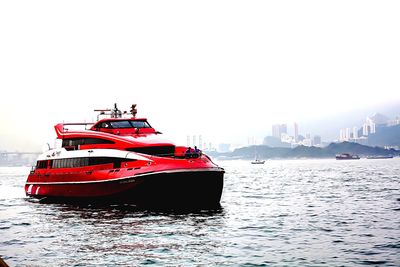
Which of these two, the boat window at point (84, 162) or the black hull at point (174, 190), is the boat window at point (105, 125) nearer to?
the boat window at point (84, 162)

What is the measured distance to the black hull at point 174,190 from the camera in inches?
1003

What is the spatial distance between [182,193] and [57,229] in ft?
22.8

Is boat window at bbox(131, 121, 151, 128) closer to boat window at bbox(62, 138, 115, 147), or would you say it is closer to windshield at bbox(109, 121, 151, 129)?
windshield at bbox(109, 121, 151, 129)

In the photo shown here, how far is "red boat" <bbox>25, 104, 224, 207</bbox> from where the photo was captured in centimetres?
2566

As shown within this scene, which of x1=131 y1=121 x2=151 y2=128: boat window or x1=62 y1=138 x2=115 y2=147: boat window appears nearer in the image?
x1=62 y1=138 x2=115 y2=147: boat window

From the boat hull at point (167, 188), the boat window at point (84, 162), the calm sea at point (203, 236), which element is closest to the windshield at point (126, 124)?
the boat window at point (84, 162)

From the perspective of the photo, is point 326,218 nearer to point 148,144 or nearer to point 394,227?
point 394,227

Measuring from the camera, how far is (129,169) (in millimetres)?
26547

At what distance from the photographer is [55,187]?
3325 cm

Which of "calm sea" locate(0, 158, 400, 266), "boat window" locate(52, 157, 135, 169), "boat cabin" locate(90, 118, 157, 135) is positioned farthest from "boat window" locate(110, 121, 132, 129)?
"calm sea" locate(0, 158, 400, 266)

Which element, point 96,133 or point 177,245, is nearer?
point 177,245

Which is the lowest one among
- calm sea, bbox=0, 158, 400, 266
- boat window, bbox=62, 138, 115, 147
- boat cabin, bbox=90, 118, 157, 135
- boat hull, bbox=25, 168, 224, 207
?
calm sea, bbox=0, 158, 400, 266

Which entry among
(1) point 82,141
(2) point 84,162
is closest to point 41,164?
(1) point 82,141

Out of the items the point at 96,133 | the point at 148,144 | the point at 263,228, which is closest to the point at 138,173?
the point at 148,144
